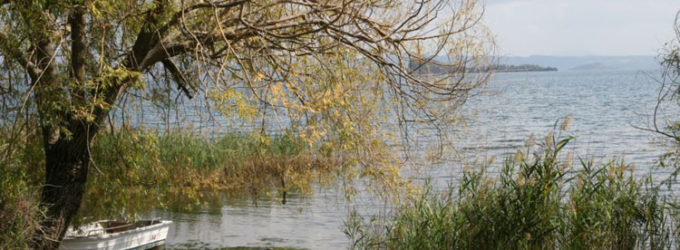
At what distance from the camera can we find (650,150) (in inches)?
897

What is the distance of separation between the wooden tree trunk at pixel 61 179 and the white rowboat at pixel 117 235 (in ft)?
9.21

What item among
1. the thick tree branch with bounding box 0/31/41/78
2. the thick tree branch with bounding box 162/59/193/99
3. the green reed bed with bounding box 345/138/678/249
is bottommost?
the green reed bed with bounding box 345/138/678/249

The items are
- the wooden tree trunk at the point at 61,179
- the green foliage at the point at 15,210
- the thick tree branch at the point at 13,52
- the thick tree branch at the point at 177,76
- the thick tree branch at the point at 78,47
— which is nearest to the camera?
the thick tree branch at the point at 13,52

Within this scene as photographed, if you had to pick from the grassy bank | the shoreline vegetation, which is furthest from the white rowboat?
the shoreline vegetation

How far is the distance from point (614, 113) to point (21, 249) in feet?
126

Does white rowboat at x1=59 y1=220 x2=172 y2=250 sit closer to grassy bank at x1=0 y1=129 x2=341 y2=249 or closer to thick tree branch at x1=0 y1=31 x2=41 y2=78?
grassy bank at x1=0 y1=129 x2=341 y2=249

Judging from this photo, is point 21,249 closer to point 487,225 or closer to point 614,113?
point 487,225

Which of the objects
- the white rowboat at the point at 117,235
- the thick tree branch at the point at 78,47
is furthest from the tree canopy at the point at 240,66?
the white rowboat at the point at 117,235

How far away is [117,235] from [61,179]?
12.4 feet

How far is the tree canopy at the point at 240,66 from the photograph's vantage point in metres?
6.98

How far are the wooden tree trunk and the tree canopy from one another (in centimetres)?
1

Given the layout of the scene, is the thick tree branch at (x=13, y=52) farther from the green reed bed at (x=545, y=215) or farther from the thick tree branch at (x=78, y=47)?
the green reed bed at (x=545, y=215)

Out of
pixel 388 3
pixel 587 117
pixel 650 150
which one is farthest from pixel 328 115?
pixel 587 117

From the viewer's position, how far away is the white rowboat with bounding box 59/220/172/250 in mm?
11125
